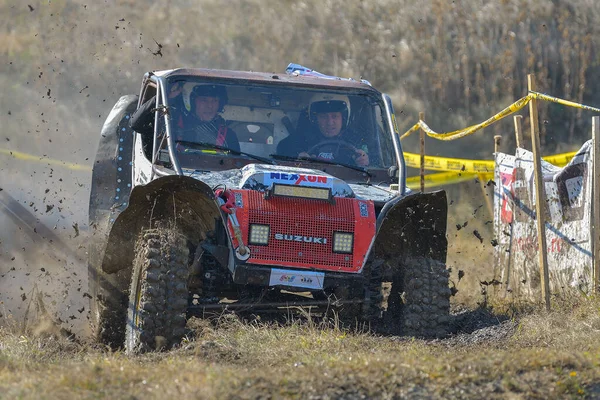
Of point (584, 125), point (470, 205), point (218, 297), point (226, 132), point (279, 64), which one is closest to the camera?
point (218, 297)

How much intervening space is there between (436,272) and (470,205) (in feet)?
33.9

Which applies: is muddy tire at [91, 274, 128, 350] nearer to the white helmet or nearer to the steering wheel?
the steering wheel

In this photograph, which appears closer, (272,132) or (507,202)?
(272,132)

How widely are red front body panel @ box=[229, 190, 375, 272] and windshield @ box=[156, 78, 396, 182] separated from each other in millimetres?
1010

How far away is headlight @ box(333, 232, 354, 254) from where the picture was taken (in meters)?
7.48

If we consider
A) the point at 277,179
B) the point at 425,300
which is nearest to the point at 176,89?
the point at 277,179

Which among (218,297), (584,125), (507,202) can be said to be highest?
(584,125)

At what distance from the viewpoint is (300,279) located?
7.40 metres

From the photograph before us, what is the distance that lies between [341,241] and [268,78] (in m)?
2.10

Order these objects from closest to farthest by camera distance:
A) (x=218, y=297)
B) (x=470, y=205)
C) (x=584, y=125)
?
(x=218, y=297) < (x=470, y=205) < (x=584, y=125)

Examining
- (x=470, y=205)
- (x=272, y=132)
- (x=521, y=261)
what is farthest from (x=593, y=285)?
(x=470, y=205)

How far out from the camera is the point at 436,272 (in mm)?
7809

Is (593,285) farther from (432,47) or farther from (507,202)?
(432,47)

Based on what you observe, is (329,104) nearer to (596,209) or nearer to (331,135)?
(331,135)
